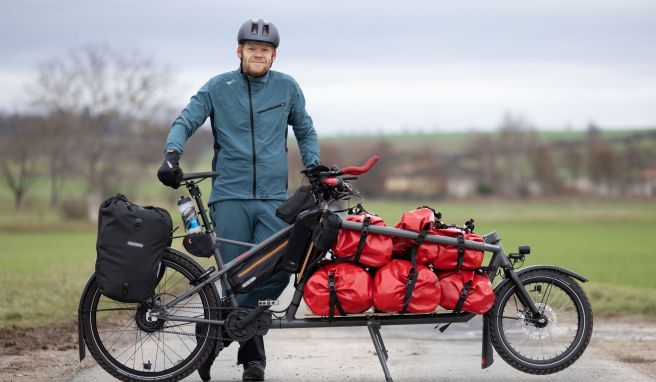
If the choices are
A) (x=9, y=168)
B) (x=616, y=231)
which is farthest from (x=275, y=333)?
(x=9, y=168)

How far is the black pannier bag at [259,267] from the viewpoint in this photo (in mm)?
6664

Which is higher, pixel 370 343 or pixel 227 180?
pixel 227 180

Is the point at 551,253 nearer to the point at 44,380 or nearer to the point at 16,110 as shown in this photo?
the point at 44,380

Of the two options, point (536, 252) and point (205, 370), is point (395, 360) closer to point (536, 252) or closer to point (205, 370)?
point (205, 370)

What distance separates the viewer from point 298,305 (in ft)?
21.9

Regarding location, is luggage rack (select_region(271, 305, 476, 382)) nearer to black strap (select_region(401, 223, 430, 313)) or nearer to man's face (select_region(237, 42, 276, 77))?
black strap (select_region(401, 223, 430, 313))

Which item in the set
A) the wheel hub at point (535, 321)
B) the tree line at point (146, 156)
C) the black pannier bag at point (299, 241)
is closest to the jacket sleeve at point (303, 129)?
the black pannier bag at point (299, 241)

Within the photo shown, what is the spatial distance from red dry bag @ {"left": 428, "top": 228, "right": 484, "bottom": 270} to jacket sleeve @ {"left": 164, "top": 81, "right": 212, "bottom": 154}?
1657 mm

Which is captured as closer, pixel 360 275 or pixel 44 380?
pixel 360 275

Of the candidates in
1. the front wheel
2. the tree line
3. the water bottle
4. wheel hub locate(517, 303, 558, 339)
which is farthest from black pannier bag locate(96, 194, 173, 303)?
the tree line

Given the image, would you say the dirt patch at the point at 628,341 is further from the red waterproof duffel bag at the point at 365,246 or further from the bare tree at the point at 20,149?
the bare tree at the point at 20,149

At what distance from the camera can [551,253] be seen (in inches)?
1132

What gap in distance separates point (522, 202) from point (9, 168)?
30.4 meters

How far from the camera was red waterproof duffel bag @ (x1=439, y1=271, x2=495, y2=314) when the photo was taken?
6.62m
